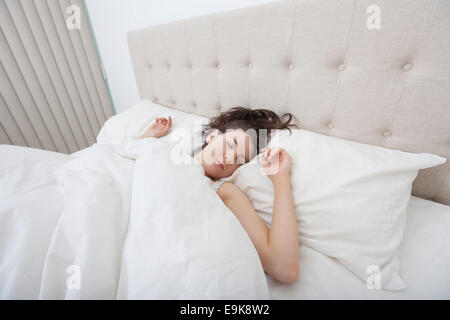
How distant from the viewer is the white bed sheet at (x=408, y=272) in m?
0.50

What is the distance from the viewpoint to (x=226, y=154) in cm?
84

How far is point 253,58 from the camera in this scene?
34.8 inches

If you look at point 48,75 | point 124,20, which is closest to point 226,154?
point 124,20

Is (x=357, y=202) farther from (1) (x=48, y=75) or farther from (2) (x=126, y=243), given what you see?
(1) (x=48, y=75)

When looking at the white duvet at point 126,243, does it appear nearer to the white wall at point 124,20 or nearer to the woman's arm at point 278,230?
the woman's arm at point 278,230

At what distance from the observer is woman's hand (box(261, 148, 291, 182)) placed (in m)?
0.67

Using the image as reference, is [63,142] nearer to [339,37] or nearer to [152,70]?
[152,70]

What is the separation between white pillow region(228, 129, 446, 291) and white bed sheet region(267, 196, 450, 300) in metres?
0.03

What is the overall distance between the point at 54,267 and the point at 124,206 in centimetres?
20

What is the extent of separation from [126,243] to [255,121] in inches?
27.9

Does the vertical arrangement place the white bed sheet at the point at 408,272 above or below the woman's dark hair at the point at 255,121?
below

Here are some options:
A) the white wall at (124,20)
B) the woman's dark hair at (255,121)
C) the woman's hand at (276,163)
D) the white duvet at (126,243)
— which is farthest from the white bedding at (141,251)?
the white wall at (124,20)

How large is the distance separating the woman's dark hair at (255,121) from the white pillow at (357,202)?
255mm

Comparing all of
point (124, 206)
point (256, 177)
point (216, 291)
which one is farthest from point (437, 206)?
point (124, 206)
